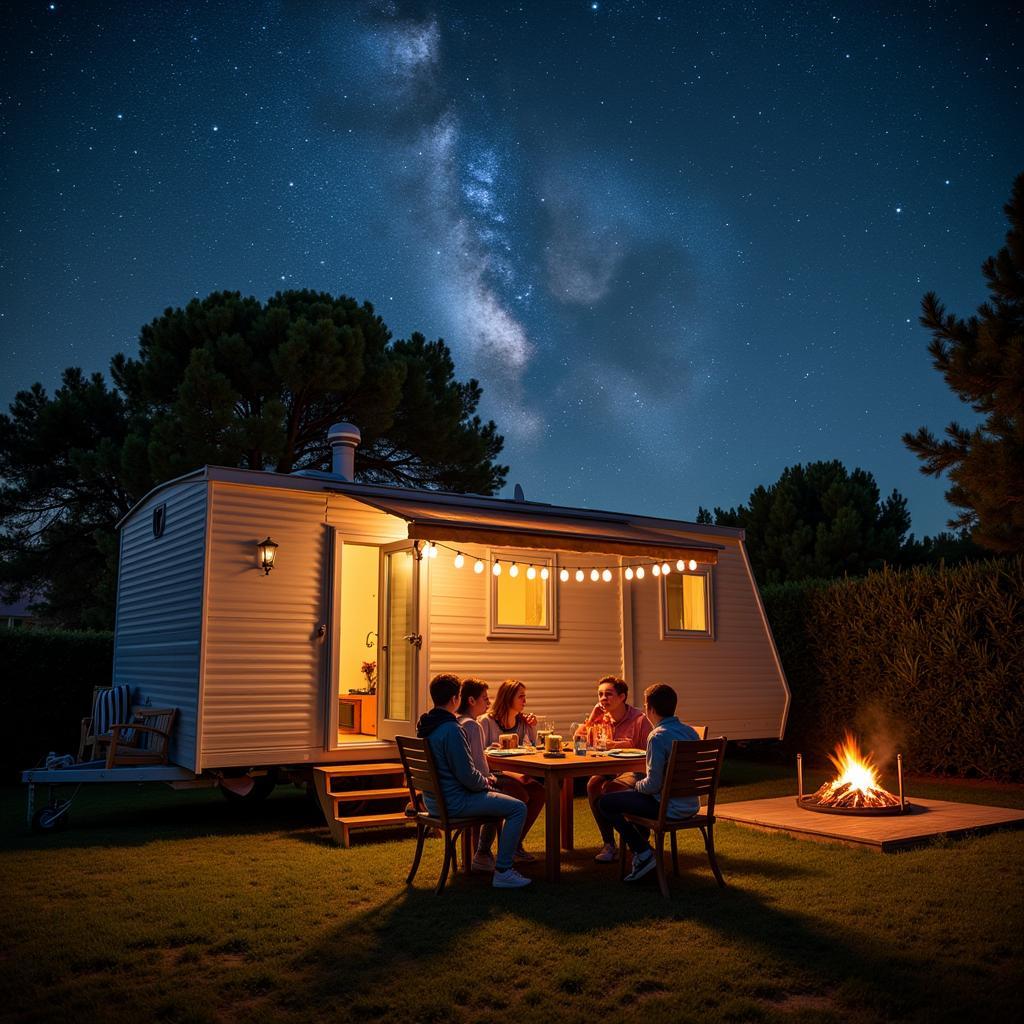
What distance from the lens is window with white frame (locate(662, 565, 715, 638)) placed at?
1096 cm

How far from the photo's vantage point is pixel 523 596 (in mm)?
9727

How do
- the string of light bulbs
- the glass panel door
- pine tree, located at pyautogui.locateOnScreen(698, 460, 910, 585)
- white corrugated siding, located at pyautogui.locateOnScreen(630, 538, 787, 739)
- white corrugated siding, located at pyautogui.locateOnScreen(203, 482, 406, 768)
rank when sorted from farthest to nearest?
pine tree, located at pyautogui.locateOnScreen(698, 460, 910, 585), white corrugated siding, located at pyautogui.locateOnScreen(630, 538, 787, 739), the string of light bulbs, the glass panel door, white corrugated siding, located at pyautogui.locateOnScreen(203, 482, 406, 768)

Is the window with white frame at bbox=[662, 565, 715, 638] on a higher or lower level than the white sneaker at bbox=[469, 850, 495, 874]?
higher

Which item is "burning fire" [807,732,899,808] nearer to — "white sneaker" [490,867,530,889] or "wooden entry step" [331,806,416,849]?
"white sneaker" [490,867,530,889]

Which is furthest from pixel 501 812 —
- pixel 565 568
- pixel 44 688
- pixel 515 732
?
pixel 44 688

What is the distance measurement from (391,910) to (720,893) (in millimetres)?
1953

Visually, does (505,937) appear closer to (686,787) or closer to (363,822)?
(686,787)

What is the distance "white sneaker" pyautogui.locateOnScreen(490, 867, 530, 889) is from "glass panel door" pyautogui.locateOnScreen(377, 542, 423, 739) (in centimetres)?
270

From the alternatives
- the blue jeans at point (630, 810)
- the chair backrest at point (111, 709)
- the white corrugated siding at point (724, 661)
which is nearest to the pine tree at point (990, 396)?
the white corrugated siding at point (724, 661)

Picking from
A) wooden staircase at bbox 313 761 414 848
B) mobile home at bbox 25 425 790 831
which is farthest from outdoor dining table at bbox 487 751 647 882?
mobile home at bbox 25 425 790 831

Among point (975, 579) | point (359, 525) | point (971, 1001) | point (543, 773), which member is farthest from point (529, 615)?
point (971, 1001)

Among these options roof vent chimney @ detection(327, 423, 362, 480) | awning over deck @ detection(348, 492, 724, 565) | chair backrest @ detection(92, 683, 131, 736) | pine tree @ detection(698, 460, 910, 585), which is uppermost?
pine tree @ detection(698, 460, 910, 585)

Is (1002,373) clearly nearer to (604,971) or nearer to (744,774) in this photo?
(744,774)

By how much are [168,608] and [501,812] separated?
439cm
